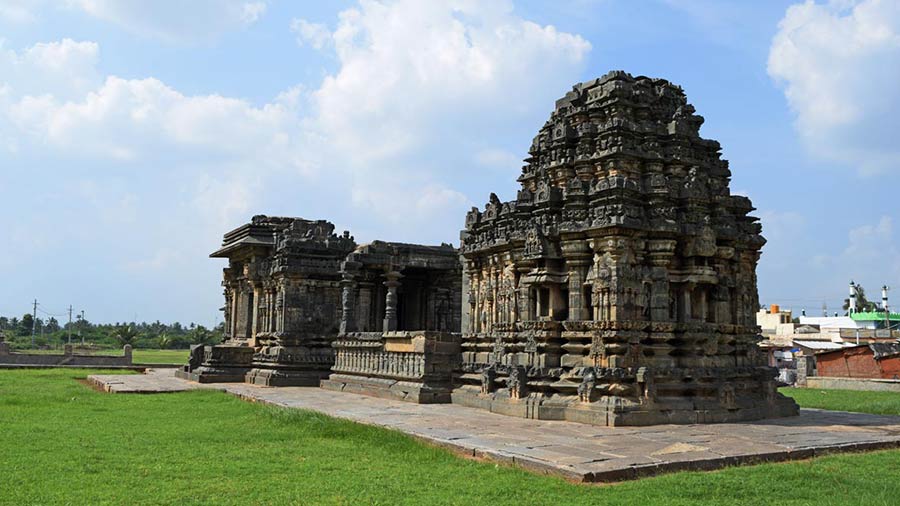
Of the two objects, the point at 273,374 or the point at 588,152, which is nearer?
the point at 588,152

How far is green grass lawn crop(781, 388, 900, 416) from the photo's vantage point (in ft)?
51.0

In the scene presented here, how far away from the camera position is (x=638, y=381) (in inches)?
496

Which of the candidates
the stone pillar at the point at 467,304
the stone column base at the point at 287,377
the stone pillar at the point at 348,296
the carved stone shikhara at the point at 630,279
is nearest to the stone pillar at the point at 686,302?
the carved stone shikhara at the point at 630,279

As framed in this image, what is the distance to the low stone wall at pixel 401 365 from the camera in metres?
16.8

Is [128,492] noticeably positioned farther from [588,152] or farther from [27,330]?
[27,330]

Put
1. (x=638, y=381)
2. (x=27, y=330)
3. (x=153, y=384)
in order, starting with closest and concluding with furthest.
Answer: (x=638, y=381) < (x=153, y=384) < (x=27, y=330)

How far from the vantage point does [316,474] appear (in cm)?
756

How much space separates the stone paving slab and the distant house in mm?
14714

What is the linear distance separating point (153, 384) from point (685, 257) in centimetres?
1505

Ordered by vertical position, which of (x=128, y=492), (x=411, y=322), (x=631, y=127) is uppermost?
(x=631, y=127)

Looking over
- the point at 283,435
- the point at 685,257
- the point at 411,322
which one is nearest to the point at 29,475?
the point at 283,435

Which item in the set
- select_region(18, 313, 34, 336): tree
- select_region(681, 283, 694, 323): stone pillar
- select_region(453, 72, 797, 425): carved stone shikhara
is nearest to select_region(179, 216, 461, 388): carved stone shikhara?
select_region(453, 72, 797, 425): carved stone shikhara

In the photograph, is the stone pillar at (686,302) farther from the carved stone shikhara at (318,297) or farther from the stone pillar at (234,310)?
the stone pillar at (234,310)

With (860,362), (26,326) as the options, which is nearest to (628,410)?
(860,362)
